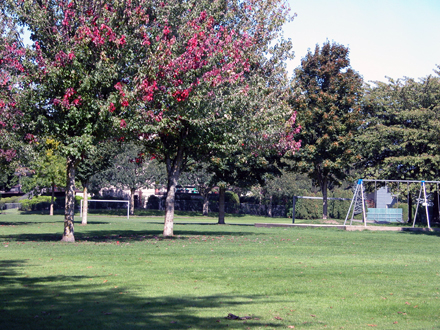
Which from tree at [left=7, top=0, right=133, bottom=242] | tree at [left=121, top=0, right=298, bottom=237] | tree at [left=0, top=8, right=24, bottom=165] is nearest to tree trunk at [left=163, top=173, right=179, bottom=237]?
tree at [left=121, top=0, right=298, bottom=237]

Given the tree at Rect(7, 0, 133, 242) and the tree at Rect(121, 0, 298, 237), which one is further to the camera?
the tree at Rect(121, 0, 298, 237)

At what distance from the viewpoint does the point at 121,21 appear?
1730 centimetres

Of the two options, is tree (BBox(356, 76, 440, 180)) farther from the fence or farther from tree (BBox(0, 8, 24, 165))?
the fence

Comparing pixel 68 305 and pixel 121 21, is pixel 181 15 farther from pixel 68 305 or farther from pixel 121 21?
pixel 68 305

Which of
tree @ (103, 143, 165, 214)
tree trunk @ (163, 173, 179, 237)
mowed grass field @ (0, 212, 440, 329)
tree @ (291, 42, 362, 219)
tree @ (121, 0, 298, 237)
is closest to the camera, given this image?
mowed grass field @ (0, 212, 440, 329)

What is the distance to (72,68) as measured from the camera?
16500 millimetres

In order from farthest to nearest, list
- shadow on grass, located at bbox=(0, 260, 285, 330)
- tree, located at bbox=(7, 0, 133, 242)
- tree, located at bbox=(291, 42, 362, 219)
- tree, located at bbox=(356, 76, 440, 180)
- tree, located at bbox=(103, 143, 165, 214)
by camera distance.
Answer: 1. tree, located at bbox=(103, 143, 165, 214)
2. tree, located at bbox=(291, 42, 362, 219)
3. tree, located at bbox=(356, 76, 440, 180)
4. tree, located at bbox=(7, 0, 133, 242)
5. shadow on grass, located at bbox=(0, 260, 285, 330)

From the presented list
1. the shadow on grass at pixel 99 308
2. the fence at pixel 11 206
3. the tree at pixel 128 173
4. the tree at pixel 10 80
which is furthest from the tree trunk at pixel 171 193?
the fence at pixel 11 206

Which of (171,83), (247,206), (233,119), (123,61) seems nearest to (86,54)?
(123,61)

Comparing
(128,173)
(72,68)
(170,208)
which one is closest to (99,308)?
(72,68)

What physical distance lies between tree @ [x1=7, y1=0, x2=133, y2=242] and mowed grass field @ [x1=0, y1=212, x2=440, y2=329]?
14.8 ft

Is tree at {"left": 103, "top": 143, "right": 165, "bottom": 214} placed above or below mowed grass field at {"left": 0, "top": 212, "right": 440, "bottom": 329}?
above

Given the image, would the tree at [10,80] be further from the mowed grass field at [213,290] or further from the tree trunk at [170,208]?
the tree trunk at [170,208]

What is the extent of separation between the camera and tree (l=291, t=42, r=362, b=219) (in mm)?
38344
